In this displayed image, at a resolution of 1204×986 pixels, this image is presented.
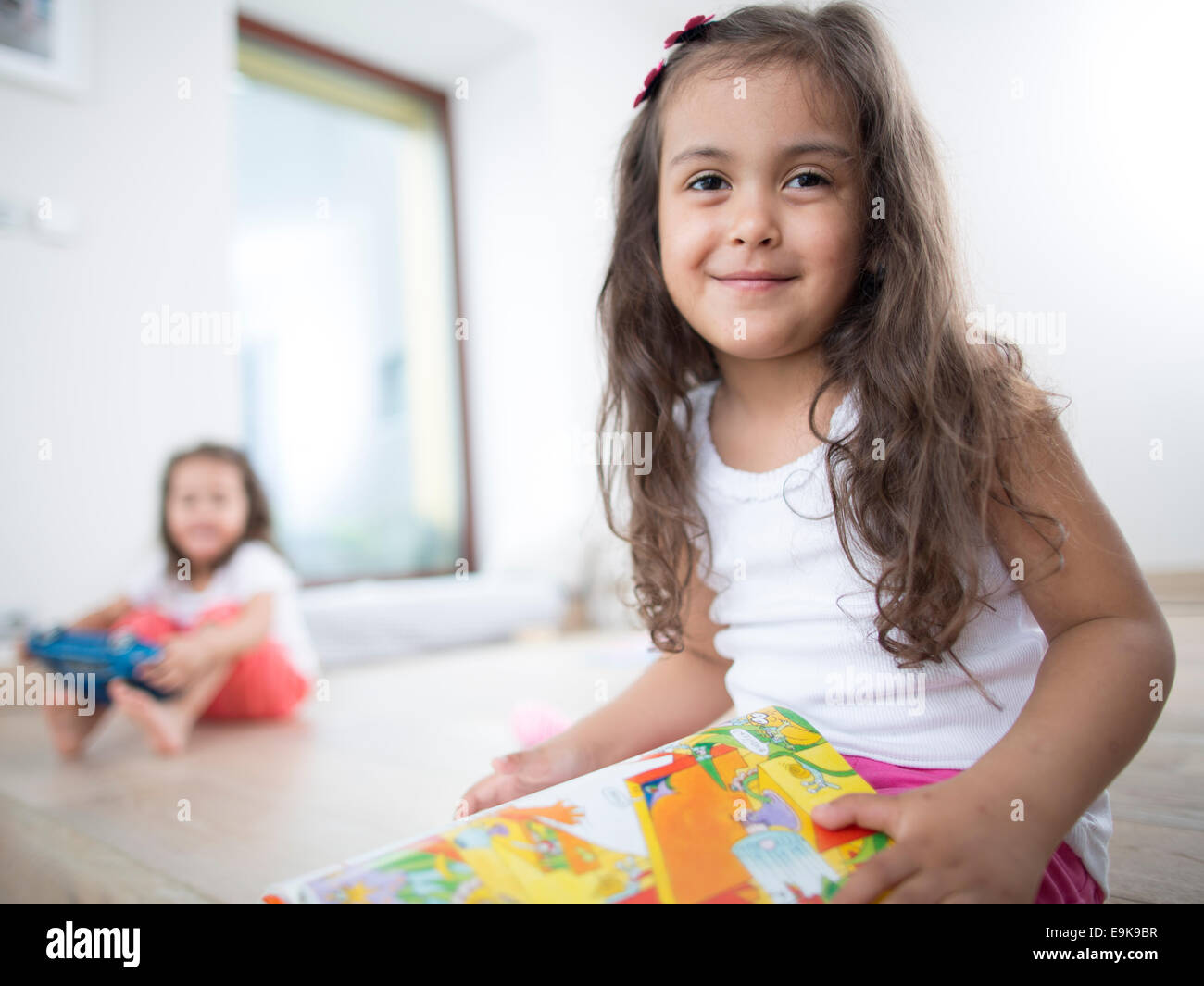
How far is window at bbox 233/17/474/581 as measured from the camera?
2701mm

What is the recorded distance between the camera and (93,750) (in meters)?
1.28

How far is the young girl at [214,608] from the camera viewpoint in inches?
52.2

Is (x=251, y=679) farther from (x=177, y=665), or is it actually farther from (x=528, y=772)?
(x=528, y=772)

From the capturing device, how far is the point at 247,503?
160cm

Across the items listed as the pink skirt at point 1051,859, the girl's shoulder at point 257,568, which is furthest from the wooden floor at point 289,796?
the girl's shoulder at point 257,568

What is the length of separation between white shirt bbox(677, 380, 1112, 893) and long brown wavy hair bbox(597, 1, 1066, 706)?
0.02m

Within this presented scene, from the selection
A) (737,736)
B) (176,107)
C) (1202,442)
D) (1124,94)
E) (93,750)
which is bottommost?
(93,750)

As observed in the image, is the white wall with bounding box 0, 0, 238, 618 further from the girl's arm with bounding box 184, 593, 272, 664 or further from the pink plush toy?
the pink plush toy

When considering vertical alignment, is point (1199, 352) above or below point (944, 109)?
below

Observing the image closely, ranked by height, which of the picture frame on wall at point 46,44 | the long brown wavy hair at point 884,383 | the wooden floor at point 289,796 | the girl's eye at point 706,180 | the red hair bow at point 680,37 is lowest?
the wooden floor at point 289,796

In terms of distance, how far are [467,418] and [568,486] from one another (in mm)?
552

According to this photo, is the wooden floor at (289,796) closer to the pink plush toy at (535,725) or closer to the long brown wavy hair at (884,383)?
the pink plush toy at (535,725)
